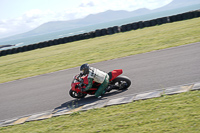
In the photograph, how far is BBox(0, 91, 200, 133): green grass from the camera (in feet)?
16.9

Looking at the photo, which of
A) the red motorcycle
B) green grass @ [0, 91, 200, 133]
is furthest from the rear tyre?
green grass @ [0, 91, 200, 133]

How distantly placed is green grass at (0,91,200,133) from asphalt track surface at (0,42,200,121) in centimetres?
137

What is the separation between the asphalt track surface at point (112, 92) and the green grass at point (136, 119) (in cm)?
137

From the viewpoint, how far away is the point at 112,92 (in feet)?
29.3

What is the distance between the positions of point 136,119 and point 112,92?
3.17 metres

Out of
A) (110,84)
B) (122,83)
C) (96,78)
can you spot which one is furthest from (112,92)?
(96,78)

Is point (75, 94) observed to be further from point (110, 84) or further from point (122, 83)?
point (122, 83)

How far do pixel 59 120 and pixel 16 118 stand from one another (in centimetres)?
185

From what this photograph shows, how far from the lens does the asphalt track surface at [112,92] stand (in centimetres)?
857

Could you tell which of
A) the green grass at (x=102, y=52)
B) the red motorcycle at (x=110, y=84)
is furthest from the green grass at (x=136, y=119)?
the green grass at (x=102, y=52)

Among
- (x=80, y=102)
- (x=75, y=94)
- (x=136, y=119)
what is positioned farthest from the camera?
(x=75, y=94)

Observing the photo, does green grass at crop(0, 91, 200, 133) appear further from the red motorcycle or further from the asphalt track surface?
the red motorcycle

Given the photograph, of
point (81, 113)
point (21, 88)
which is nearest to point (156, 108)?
point (81, 113)

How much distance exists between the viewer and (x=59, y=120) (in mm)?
7012
